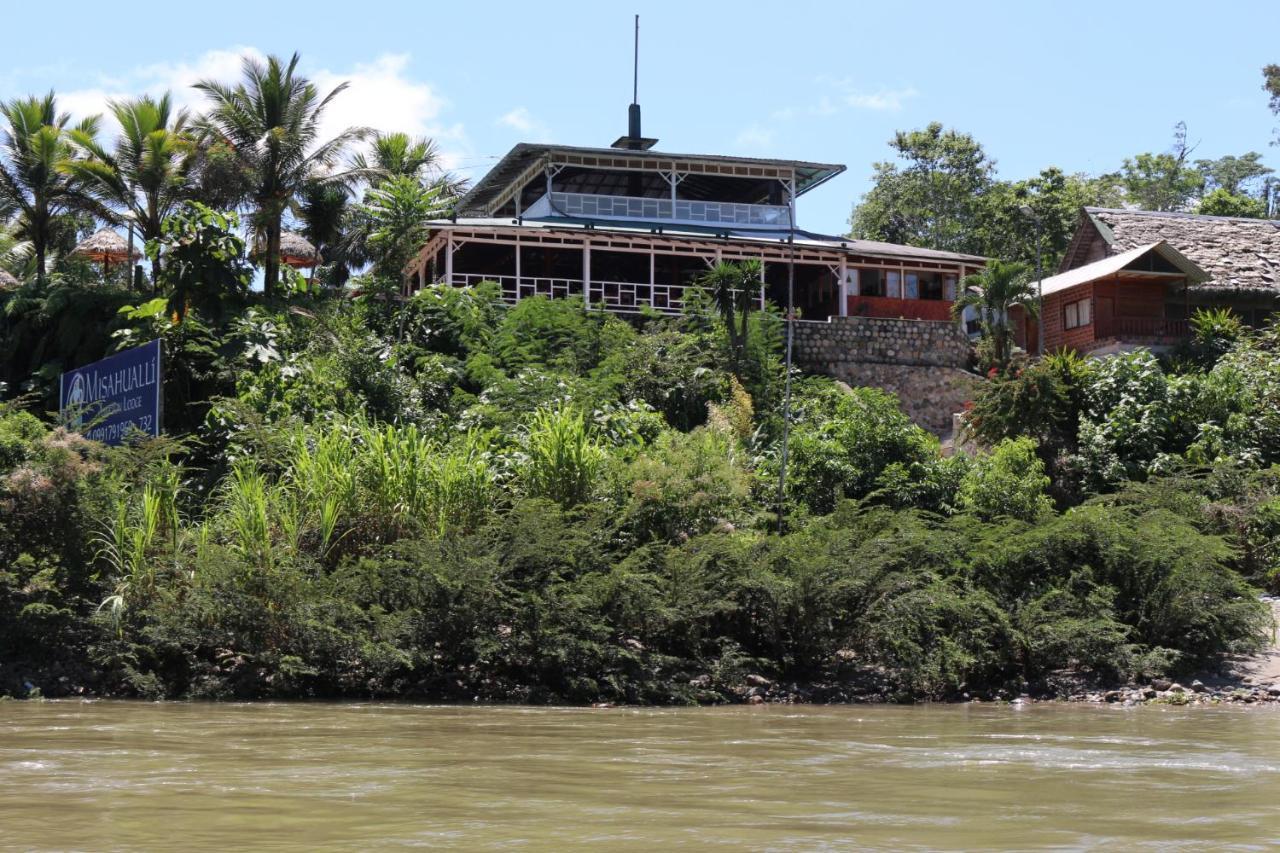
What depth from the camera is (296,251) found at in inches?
1496

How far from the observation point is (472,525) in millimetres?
17031

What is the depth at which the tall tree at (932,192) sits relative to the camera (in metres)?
→ 50.8

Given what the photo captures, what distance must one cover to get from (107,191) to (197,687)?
19.4 m

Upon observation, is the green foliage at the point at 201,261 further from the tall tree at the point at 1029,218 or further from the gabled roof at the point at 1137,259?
the tall tree at the point at 1029,218

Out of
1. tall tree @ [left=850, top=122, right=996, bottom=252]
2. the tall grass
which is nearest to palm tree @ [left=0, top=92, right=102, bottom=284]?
the tall grass

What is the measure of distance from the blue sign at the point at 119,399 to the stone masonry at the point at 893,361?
15.4 metres

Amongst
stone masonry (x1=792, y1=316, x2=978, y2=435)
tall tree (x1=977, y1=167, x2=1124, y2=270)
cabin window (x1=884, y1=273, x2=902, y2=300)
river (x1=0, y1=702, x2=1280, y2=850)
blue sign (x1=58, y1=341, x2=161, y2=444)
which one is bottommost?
river (x1=0, y1=702, x2=1280, y2=850)

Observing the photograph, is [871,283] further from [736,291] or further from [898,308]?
[736,291]

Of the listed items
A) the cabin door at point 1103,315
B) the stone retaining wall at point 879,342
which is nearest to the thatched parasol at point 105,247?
the stone retaining wall at point 879,342

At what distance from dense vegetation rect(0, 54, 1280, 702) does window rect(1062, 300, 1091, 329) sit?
816cm

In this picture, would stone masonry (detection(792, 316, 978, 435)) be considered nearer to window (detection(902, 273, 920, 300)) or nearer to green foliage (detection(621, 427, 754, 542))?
window (detection(902, 273, 920, 300))

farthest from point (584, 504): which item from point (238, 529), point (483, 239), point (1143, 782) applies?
point (483, 239)

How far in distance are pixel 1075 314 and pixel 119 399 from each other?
2422cm

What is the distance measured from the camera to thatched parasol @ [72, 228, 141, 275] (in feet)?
128
